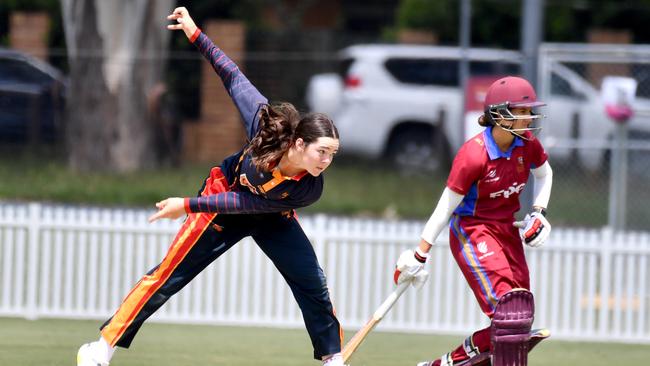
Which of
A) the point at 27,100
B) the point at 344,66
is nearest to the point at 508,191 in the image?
the point at 344,66

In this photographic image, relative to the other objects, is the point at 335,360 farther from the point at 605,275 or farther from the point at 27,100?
the point at 27,100

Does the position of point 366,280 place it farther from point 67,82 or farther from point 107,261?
point 67,82

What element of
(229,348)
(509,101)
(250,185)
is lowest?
(229,348)

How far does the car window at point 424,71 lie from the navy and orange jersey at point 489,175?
10.8 meters

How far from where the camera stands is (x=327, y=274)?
427 inches

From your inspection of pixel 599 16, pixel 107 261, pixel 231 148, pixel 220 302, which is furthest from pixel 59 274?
pixel 599 16

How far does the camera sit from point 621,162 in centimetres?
1409

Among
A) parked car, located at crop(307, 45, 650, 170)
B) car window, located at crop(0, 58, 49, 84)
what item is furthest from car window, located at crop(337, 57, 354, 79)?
car window, located at crop(0, 58, 49, 84)

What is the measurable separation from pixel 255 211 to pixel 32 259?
4.63 metres

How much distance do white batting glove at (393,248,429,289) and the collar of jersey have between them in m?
0.67

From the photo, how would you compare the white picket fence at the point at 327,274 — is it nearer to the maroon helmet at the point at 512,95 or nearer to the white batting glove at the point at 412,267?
the white batting glove at the point at 412,267

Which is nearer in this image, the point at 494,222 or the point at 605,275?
the point at 494,222

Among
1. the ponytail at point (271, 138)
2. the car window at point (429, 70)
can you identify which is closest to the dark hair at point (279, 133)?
the ponytail at point (271, 138)

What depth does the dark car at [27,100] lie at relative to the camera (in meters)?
16.8
